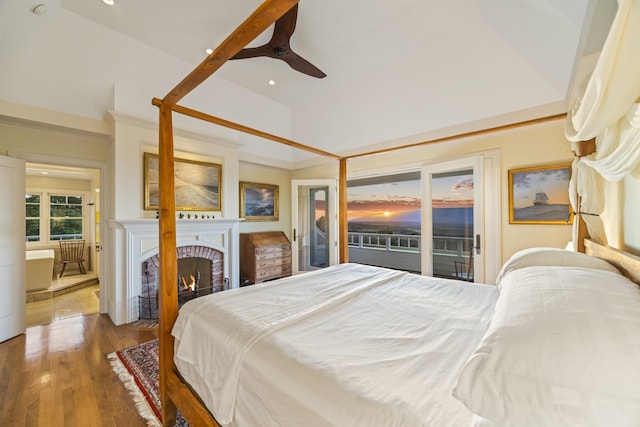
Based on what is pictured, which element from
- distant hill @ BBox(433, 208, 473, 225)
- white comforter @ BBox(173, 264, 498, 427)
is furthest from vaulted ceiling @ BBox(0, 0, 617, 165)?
white comforter @ BBox(173, 264, 498, 427)

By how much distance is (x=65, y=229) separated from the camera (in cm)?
630

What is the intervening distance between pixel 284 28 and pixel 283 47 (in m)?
0.21

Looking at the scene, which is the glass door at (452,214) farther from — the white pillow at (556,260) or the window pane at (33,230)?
the window pane at (33,230)

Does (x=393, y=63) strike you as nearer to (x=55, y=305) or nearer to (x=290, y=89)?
(x=290, y=89)

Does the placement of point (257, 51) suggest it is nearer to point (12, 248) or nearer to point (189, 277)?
point (189, 277)

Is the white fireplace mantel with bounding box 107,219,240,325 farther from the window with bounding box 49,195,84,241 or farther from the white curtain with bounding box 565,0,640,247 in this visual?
the window with bounding box 49,195,84,241

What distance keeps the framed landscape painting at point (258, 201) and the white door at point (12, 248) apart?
9.20ft

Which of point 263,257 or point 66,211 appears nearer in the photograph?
point 263,257

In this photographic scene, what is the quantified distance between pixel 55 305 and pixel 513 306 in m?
5.64

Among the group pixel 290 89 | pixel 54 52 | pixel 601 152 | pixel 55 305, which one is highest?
pixel 290 89

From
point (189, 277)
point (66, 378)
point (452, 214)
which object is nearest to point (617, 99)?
point (452, 214)

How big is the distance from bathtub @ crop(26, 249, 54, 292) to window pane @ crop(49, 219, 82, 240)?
210 cm

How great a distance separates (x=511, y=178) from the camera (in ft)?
10.4

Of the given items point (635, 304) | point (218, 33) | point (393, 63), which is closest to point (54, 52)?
point (218, 33)
